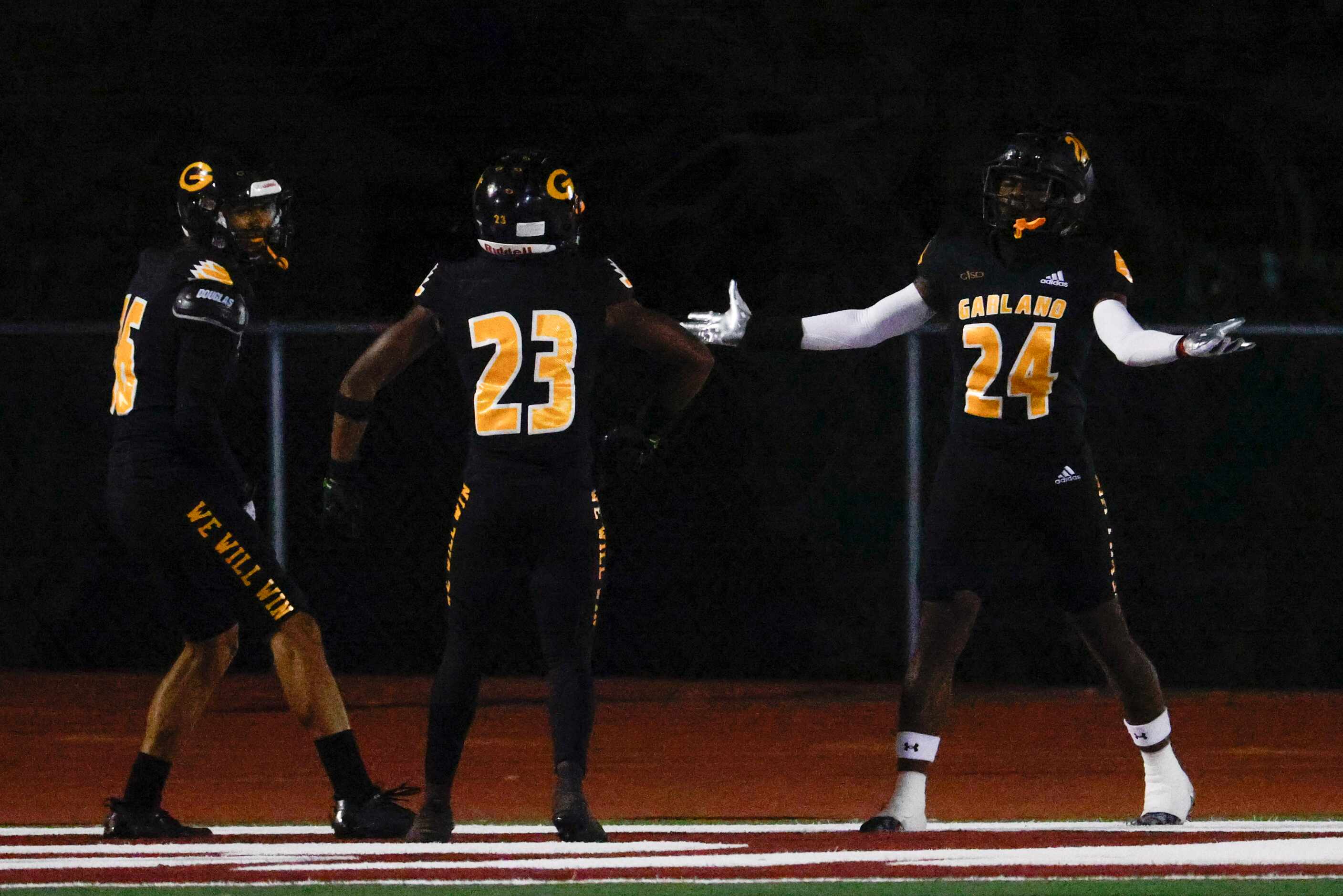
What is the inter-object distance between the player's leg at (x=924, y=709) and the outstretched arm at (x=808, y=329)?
39.9 inches

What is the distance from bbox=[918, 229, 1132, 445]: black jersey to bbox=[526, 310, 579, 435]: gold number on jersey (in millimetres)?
1354

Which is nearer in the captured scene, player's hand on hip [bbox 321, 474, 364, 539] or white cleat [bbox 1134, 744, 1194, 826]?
player's hand on hip [bbox 321, 474, 364, 539]

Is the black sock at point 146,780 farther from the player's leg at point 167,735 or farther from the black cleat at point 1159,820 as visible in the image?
the black cleat at point 1159,820

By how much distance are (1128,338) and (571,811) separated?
91.7 inches

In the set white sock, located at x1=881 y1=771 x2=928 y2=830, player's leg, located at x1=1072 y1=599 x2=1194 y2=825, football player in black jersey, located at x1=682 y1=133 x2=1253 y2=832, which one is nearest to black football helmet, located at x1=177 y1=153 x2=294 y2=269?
football player in black jersey, located at x1=682 y1=133 x2=1253 y2=832

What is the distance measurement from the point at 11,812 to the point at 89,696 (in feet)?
A: 14.9

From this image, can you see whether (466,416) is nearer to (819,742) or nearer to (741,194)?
(819,742)

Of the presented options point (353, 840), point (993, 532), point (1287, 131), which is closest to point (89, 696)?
point (353, 840)

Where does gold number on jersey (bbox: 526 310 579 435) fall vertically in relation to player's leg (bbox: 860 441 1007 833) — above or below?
above

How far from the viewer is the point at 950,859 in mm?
7629

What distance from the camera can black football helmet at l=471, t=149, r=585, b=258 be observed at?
313 inches

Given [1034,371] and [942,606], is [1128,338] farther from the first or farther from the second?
[942,606]

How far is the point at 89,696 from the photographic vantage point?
13812 millimetres

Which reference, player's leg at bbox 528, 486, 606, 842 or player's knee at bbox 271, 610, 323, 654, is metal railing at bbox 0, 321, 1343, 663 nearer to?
player's knee at bbox 271, 610, 323, 654
